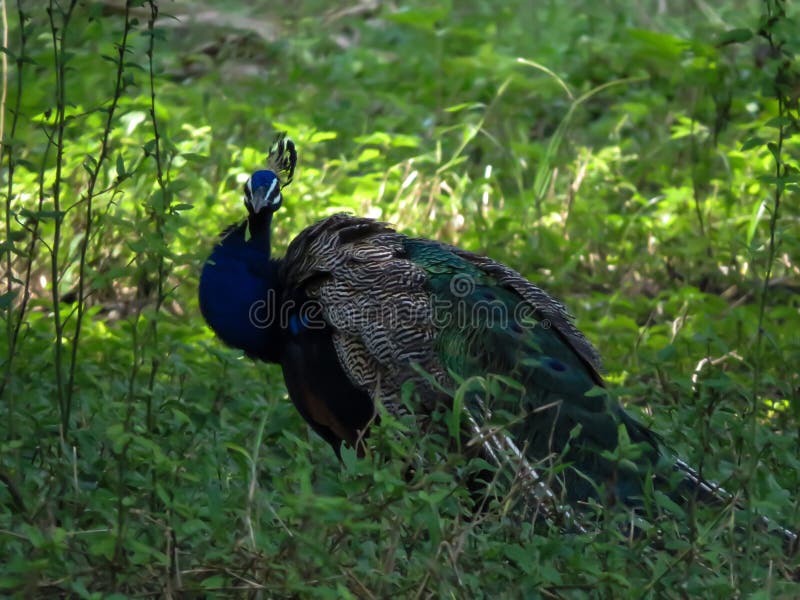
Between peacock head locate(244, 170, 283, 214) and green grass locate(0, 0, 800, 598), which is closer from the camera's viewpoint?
green grass locate(0, 0, 800, 598)

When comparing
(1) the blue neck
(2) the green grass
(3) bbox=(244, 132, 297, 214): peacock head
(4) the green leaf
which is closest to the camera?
(2) the green grass

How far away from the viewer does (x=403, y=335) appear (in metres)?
3.65

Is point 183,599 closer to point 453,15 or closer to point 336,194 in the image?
point 336,194

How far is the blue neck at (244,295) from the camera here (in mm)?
3904

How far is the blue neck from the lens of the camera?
3.90 metres

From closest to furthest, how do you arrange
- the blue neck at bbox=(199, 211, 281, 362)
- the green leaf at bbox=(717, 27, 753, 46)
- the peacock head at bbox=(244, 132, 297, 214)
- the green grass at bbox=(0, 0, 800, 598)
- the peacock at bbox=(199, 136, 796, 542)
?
1. the green grass at bbox=(0, 0, 800, 598)
2. the green leaf at bbox=(717, 27, 753, 46)
3. the peacock at bbox=(199, 136, 796, 542)
4. the blue neck at bbox=(199, 211, 281, 362)
5. the peacock head at bbox=(244, 132, 297, 214)

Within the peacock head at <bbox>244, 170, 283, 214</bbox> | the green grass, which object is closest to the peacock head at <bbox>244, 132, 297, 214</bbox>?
the peacock head at <bbox>244, 170, 283, 214</bbox>

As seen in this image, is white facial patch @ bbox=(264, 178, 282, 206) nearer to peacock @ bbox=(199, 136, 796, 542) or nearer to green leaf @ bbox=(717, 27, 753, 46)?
peacock @ bbox=(199, 136, 796, 542)

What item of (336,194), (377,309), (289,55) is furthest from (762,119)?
(377,309)

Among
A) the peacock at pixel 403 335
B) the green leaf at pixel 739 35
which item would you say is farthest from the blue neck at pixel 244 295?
the green leaf at pixel 739 35

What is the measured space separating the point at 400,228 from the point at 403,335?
1865 mm

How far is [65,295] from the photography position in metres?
5.18

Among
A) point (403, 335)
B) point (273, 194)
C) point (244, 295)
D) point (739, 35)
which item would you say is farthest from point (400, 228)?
point (739, 35)

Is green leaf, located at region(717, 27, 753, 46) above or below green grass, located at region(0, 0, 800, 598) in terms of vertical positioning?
above
